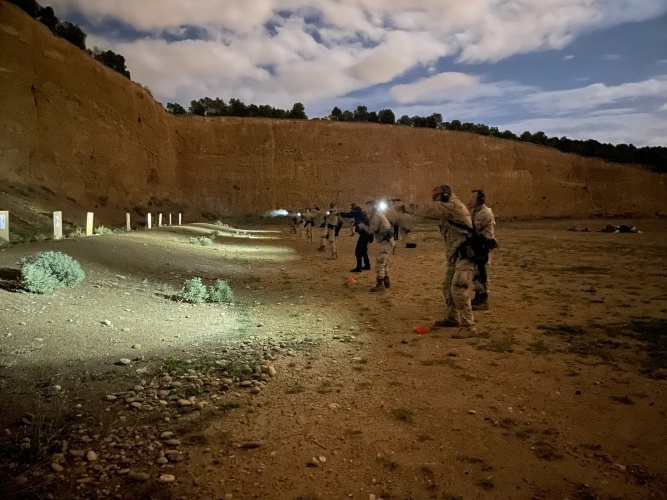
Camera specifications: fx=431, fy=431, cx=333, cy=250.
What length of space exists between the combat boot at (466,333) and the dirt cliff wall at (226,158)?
26237mm

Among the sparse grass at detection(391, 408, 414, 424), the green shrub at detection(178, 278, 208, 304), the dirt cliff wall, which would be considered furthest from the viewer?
the dirt cliff wall

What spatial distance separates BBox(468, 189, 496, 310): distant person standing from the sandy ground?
0.42m

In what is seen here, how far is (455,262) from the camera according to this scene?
25.4 feet

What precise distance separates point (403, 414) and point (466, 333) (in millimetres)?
3229

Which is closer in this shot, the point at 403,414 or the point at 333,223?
the point at 403,414

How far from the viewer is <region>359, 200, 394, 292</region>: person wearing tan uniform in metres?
11.4

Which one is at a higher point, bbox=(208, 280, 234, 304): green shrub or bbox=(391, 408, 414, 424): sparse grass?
bbox=(208, 280, 234, 304): green shrub

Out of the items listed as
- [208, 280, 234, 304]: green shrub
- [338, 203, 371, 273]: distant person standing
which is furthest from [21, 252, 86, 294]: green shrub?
[338, 203, 371, 273]: distant person standing

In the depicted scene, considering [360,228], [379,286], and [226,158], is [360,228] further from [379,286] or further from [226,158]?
[226,158]

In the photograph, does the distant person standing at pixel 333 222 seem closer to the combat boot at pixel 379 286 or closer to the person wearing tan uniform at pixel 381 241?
the person wearing tan uniform at pixel 381 241

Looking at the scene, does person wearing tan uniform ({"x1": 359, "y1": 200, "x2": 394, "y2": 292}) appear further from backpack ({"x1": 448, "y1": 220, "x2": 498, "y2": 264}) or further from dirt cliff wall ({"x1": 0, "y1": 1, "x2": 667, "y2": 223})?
dirt cliff wall ({"x1": 0, "y1": 1, "x2": 667, "y2": 223})

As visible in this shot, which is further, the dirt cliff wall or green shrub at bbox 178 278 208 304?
the dirt cliff wall

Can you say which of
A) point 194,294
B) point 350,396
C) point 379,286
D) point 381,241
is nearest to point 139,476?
point 350,396

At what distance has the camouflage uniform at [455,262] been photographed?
7363mm
